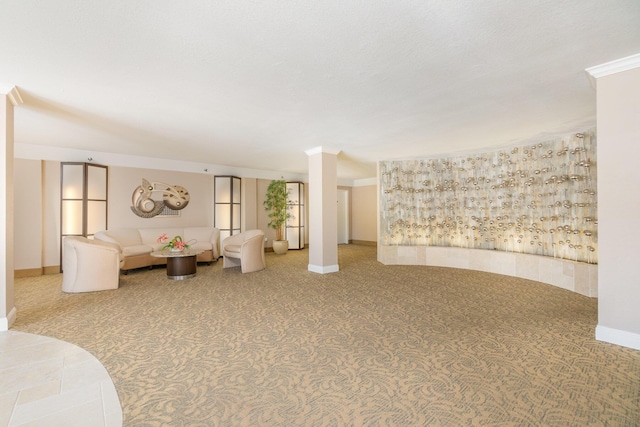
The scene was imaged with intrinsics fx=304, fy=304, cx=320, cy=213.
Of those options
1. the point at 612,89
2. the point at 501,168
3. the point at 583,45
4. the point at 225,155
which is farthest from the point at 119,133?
the point at 501,168

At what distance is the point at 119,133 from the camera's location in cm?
556


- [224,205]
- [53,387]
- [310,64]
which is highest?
[310,64]

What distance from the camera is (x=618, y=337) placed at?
2932 millimetres

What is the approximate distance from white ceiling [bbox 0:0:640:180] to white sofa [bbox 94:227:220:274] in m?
2.49

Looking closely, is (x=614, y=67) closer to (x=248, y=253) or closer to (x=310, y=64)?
(x=310, y=64)

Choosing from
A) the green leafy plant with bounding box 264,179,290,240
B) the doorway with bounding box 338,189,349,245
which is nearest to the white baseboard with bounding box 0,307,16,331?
the green leafy plant with bounding box 264,179,290,240

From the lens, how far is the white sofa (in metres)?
6.59

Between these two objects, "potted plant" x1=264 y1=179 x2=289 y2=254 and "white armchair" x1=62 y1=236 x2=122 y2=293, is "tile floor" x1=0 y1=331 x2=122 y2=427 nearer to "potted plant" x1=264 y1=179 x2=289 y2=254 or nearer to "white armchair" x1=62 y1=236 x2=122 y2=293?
"white armchair" x1=62 y1=236 x2=122 y2=293

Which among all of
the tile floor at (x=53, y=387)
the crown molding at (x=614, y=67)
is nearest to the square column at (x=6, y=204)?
the tile floor at (x=53, y=387)

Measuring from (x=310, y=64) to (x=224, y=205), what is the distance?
22.6 feet

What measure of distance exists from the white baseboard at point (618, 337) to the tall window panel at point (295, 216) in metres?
8.61

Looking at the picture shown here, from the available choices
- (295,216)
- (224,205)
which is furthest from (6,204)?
(295,216)

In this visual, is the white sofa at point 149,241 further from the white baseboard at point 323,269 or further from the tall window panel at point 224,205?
the white baseboard at point 323,269

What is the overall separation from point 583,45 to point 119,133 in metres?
6.64
